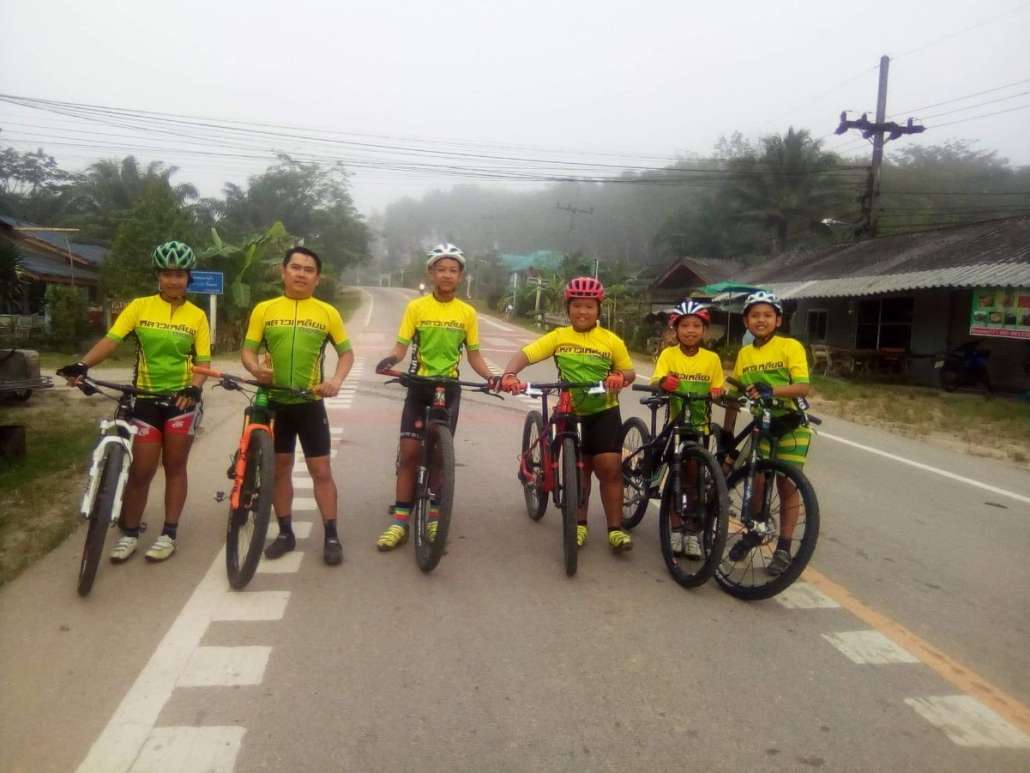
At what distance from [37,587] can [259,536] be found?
1.27 meters

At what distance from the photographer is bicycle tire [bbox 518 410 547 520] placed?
5348mm

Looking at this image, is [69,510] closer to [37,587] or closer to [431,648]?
[37,587]

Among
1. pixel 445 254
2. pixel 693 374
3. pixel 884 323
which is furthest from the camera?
pixel 884 323

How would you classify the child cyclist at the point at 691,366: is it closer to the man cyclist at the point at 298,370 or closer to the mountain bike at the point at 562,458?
the mountain bike at the point at 562,458

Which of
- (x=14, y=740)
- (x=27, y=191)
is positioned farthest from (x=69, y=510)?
(x=27, y=191)

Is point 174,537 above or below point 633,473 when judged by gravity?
below

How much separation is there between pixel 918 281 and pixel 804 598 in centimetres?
1477

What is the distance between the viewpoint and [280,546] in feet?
16.1

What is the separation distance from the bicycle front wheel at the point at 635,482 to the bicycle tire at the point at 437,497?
131cm

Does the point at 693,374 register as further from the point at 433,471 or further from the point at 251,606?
the point at 251,606

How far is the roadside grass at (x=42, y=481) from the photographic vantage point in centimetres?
500

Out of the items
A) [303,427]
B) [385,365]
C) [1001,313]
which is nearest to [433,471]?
[385,365]

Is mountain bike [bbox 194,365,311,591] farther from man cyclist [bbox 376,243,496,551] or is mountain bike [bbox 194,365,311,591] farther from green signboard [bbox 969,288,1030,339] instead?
green signboard [bbox 969,288,1030,339]

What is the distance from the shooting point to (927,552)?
18.4 feet
